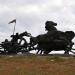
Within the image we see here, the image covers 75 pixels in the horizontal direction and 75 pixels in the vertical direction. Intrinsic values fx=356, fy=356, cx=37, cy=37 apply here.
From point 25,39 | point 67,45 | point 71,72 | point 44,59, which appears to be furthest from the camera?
point 25,39

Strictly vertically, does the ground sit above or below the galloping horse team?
below

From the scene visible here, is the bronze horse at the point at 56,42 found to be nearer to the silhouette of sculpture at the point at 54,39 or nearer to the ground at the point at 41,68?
the silhouette of sculpture at the point at 54,39

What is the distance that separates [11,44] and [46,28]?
551cm

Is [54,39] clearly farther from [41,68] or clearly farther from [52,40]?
[41,68]

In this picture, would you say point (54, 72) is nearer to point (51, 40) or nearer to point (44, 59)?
point (44, 59)

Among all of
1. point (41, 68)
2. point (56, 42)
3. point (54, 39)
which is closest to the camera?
point (41, 68)

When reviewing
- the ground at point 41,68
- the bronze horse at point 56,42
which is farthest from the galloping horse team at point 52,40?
the ground at point 41,68

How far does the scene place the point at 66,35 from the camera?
34969 millimetres

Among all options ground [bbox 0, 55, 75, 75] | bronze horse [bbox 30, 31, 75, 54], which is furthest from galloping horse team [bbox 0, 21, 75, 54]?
ground [bbox 0, 55, 75, 75]

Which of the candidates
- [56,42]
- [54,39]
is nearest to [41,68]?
[56,42]

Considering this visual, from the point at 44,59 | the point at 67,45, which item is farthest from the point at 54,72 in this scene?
the point at 67,45

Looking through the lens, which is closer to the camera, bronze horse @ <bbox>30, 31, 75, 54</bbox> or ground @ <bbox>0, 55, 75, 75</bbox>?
ground @ <bbox>0, 55, 75, 75</bbox>

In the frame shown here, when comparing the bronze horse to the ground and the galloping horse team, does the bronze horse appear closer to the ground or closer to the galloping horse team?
the galloping horse team

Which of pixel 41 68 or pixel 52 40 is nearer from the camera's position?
pixel 41 68
